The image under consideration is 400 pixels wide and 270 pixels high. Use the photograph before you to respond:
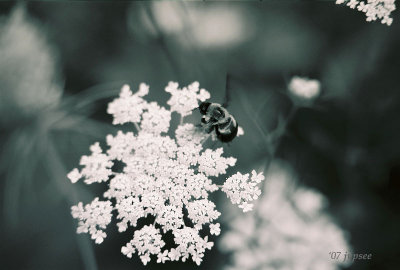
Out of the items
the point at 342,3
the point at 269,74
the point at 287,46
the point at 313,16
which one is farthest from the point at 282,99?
the point at 342,3

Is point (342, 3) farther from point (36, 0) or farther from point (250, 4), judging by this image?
point (36, 0)

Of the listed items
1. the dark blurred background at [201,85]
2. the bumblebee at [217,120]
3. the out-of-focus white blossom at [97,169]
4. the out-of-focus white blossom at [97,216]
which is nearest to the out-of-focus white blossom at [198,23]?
the dark blurred background at [201,85]

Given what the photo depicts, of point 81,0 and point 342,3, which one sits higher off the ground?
point 342,3

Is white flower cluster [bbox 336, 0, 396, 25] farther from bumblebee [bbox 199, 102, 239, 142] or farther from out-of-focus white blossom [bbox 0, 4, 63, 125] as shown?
out-of-focus white blossom [bbox 0, 4, 63, 125]

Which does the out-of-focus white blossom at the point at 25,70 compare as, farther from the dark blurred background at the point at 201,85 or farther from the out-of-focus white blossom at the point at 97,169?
the out-of-focus white blossom at the point at 97,169

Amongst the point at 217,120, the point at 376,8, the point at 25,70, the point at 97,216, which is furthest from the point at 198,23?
the point at 97,216
